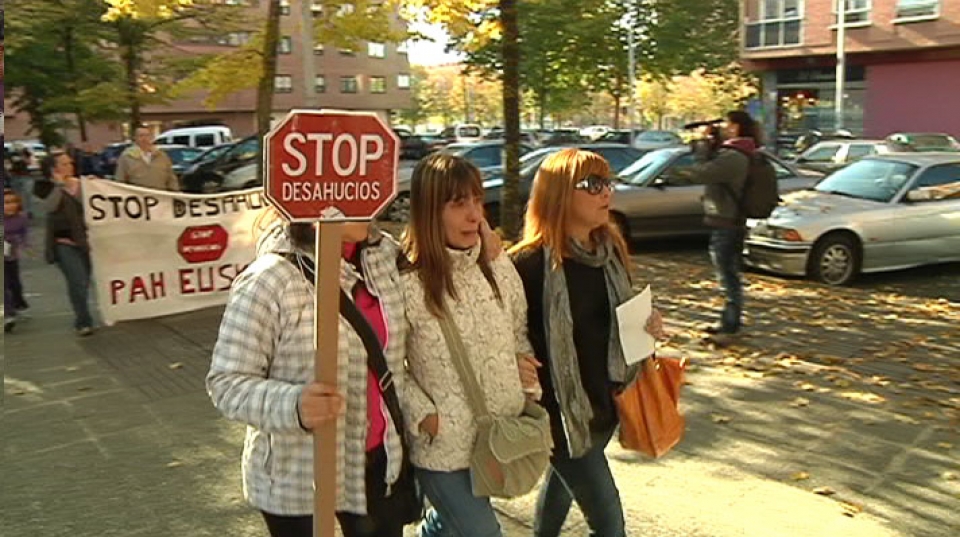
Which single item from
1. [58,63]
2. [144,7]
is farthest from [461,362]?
[58,63]

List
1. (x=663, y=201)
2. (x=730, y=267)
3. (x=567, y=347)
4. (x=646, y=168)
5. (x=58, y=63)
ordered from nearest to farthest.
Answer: (x=567, y=347), (x=730, y=267), (x=663, y=201), (x=646, y=168), (x=58, y=63)

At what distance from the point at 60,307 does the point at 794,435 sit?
309 inches

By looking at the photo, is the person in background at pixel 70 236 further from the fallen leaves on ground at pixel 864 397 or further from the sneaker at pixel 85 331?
the fallen leaves on ground at pixel 864 397

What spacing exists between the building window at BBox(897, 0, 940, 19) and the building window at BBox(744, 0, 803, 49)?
13.8 ft

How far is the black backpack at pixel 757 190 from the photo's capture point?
721 cm

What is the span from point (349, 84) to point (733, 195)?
68417 millimetres

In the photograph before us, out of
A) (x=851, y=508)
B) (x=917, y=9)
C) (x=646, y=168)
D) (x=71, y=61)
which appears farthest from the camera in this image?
(x=917, y=9)

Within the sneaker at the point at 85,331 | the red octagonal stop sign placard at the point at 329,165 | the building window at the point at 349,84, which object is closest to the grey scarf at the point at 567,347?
the red octagonal stop sign placard at the point at 329,165

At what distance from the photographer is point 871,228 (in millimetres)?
10133

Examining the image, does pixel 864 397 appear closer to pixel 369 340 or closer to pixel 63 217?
pixel 369 340

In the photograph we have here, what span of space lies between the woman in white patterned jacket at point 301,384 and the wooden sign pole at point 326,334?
1.8 inches

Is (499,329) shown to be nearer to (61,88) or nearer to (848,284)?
(848,284)

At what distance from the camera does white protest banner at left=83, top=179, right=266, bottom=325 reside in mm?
8375

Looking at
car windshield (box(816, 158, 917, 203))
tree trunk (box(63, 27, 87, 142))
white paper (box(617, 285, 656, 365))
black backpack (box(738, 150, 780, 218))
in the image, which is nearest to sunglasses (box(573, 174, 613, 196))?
white paper (box(617, 285, 656, 365))
